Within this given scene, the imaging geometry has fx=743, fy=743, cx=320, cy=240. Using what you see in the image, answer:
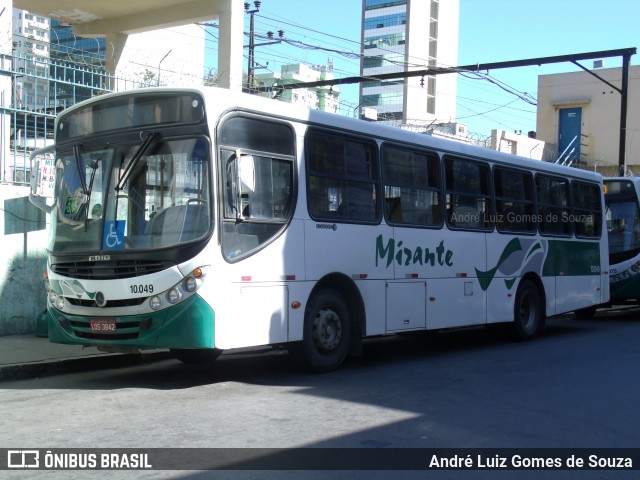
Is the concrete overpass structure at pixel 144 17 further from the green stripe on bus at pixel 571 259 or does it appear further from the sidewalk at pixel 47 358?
the green stripe on bus at pixel 571 259

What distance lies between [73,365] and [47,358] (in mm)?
359

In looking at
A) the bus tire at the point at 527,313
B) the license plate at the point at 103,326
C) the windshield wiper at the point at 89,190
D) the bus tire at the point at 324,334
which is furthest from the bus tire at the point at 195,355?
the bus tire at the point at 527,313

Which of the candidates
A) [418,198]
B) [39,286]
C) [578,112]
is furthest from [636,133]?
[39,286]

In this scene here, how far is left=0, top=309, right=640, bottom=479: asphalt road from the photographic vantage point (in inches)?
246

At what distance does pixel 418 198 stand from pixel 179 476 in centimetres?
697

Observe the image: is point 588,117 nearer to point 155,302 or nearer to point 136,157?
point 136,157

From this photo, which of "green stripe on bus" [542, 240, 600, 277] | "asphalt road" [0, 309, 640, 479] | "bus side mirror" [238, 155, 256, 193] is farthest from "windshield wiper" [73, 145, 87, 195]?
"green stripe on bus" [542, 240, 600, 277]

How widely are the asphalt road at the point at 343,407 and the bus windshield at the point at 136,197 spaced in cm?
176

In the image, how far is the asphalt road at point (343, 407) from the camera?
20.5 ft

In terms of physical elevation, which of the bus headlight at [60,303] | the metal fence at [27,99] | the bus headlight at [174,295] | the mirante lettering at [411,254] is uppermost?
the metal fence at [27,99]

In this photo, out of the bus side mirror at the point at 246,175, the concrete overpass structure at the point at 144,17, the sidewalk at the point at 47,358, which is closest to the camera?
the bus side mirror at the point at 246,175

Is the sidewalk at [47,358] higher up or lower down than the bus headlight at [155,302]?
lower down

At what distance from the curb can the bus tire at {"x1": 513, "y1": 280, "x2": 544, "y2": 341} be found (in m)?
6.41

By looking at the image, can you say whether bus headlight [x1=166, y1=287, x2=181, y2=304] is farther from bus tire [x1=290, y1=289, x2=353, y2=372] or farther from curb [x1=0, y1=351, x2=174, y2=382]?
curb [x1=0, y1=351, x2=174, y2=382]
